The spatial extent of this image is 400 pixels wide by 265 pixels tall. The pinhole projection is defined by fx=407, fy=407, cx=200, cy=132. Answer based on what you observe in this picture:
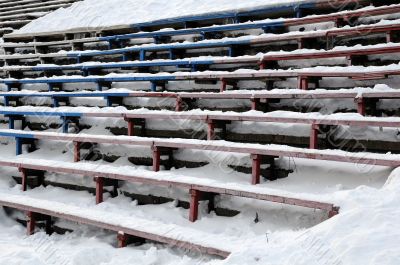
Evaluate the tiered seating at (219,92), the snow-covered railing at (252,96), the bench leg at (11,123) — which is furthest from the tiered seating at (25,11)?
the bench leg at (11,123)

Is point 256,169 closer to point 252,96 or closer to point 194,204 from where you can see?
point 194,204

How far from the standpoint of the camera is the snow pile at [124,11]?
8289mm

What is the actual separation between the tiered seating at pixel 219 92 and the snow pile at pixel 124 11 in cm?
31

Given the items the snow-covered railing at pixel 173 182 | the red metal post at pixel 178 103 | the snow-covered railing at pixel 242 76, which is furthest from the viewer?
the red metal post at pixel 178 103

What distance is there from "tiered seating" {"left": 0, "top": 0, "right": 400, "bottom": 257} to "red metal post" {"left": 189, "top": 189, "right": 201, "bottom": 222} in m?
0.01

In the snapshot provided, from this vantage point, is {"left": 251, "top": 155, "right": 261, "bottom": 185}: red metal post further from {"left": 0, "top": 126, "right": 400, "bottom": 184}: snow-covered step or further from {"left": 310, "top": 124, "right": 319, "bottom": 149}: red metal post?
{"left": 310, "top": 124, "right": 319, "bottom": 149}: red metal post

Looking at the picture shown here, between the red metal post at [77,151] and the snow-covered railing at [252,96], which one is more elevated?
the snow-covered railing at [252,96]

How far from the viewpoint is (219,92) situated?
570 centimetres

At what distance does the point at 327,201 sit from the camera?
329 cm

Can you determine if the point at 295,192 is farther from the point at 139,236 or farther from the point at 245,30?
the point at 245,30

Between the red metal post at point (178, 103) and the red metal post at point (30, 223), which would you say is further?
the red metal post at point (178, 103)

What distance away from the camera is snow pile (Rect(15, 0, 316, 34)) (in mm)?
8289

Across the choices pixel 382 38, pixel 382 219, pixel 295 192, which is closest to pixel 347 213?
pixel 382 219

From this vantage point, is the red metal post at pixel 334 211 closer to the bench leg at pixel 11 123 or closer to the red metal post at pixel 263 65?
the red metal post at pixel 263 65
